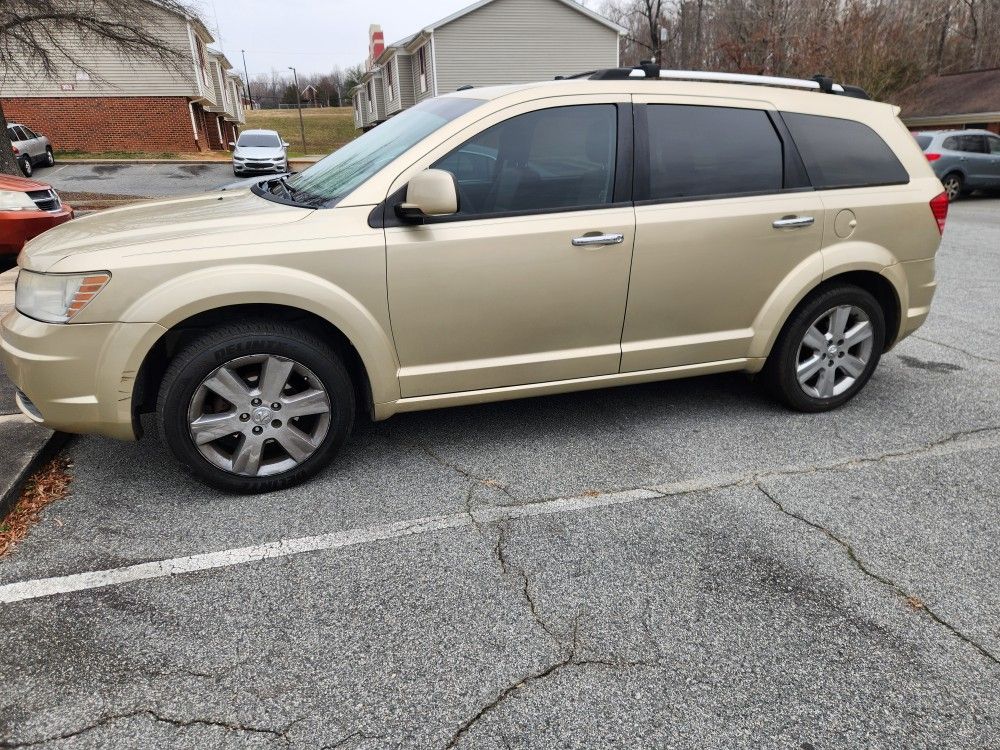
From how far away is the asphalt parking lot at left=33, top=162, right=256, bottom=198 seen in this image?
22141 millimetres

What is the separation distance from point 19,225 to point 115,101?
89.5 ft

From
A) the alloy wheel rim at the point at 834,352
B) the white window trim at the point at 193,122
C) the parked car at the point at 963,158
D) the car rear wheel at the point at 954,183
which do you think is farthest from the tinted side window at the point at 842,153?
the white window trim at the point at 193,122

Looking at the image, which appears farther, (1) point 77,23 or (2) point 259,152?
(2) point 259,152

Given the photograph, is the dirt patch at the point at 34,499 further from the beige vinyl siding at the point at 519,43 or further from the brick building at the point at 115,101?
the beige vinyl siding at the point at 519,43

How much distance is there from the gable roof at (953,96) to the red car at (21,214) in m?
30.2

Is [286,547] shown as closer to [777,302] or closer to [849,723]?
[849,723]

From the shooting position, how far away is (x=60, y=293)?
3068mm

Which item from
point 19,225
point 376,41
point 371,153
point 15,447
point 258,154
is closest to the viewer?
point 15,447

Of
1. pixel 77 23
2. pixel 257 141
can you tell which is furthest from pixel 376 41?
pixel 77 23

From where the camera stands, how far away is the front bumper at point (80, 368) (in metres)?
3.08

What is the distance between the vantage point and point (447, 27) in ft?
107

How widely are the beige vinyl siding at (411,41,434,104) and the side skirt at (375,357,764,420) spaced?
2930 cm

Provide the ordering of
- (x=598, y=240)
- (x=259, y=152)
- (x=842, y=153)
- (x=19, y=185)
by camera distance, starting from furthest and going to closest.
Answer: (x=259, y=152) < (x=19, y=185) < (x=842, y=153) < (x=598, y=240)

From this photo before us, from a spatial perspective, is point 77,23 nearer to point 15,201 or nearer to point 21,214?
point 15,201
